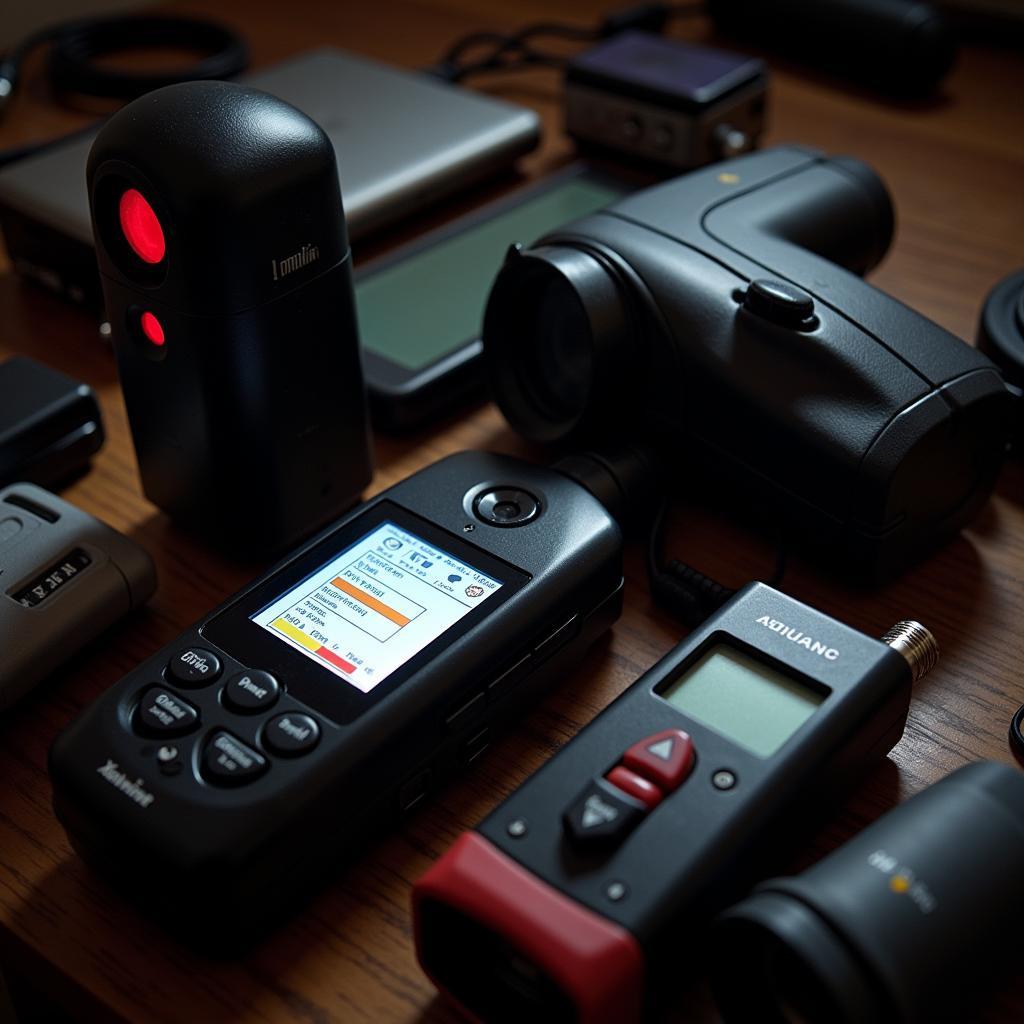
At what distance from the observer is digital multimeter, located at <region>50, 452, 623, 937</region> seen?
1.49ft

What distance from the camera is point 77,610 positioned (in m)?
0.57

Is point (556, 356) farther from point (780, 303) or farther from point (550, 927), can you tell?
point (550, 927)

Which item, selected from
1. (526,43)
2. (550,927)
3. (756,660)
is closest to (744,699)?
(756,660)

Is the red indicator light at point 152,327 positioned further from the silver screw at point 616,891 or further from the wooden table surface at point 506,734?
the silver screw at point 616,891

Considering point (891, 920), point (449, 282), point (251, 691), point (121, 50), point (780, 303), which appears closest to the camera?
point (891, 920)

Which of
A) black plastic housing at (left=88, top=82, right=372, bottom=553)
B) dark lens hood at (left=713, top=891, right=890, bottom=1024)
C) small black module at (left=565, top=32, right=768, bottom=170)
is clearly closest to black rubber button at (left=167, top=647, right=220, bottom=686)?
black plastic housing at (left=88, top=82, right=372, bottom=553)

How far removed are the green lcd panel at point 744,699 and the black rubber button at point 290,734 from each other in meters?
0.13

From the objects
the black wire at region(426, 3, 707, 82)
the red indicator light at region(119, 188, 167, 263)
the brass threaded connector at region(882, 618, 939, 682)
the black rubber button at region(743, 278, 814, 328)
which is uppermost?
the red indicator light at region(119, 188, 167, 263)

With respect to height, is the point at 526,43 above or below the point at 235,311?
below

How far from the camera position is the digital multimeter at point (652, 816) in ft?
1.33

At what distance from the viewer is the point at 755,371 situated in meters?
0.60

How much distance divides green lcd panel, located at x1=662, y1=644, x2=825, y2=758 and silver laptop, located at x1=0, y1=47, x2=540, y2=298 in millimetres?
435

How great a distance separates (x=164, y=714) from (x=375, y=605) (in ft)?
0.31

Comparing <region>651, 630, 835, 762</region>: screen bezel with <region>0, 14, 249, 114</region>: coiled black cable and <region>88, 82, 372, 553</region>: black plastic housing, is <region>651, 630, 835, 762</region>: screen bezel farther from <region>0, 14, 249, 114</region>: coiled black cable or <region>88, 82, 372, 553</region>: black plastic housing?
<region>0, 14, 249, 114</region>: coiled black cable
